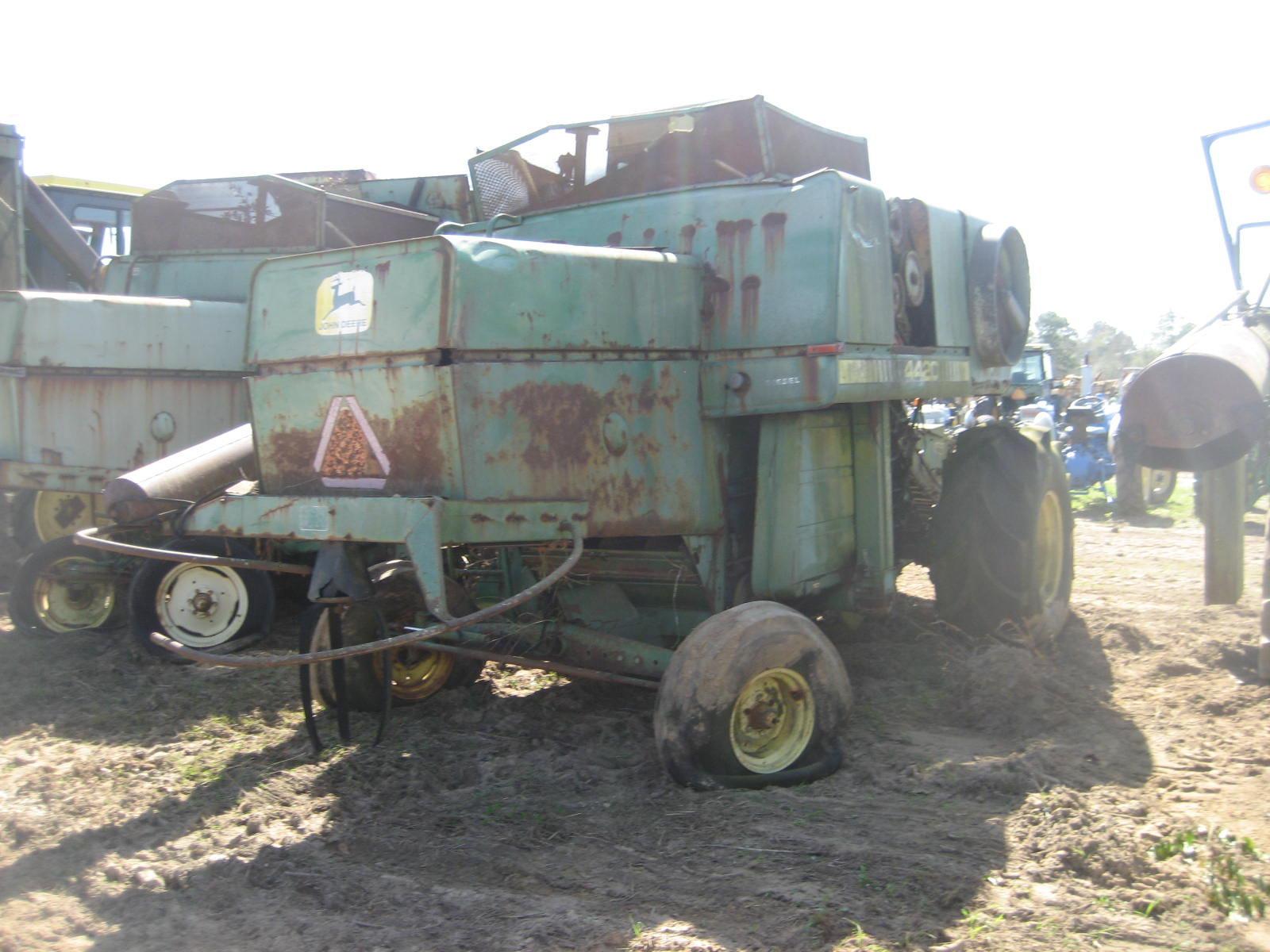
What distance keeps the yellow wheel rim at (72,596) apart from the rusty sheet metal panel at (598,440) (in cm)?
358

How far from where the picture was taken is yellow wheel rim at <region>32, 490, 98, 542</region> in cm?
711

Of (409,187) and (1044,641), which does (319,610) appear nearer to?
(1044,641)

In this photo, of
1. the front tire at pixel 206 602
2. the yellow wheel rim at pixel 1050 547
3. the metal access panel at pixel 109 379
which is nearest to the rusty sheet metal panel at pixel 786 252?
the yellow wheel rim at pixel 1050 547

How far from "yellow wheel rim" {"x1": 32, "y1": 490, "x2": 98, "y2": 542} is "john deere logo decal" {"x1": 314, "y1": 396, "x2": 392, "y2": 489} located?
12.6 ft

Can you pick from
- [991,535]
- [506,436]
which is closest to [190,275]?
[506,436]

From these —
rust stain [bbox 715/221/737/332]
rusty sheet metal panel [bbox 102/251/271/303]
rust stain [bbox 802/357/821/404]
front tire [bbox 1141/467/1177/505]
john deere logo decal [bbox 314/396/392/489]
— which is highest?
rusty sheet metal panel [bbox 102/251/271/303]

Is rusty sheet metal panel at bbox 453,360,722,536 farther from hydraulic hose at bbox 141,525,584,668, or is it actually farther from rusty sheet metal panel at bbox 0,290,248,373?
rusty sheet metal panel at bbox 0,290,248,373

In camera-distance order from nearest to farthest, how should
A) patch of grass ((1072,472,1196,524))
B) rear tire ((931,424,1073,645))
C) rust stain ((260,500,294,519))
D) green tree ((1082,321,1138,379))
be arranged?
rust stain ((260,500,294,519)), rear tire ((931,424,1073,645)), patch of grass ((1072,472,1196,524)), green tree ((1082,321,1138,379))

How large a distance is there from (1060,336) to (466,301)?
46559mm

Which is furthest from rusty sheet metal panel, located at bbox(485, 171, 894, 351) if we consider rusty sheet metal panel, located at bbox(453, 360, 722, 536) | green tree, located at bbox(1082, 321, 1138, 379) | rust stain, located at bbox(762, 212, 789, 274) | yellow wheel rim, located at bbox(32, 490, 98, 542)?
green tree, located at bbox(1082, 321, 1138, 379)

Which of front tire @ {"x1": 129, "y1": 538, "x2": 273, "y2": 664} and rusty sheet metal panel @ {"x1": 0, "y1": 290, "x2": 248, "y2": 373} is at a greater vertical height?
rusty sheet metal panel @ {"x1": 0, "y1": 290, "x2": 248, "y2": 373}

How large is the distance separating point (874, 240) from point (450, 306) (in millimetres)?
1870

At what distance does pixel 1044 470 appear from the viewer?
6066 millimetres

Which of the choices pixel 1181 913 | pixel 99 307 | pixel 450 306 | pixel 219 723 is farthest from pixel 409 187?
Result: pixel 1181 913
